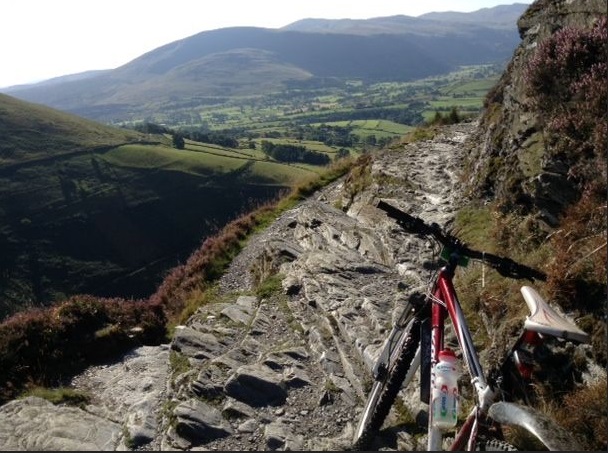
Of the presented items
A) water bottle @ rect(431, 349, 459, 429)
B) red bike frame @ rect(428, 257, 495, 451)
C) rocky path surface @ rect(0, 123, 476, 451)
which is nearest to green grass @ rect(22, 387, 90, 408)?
rocky path surface @ rect(0, 123, 476, 451)

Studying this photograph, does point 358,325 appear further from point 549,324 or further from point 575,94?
point 549,324

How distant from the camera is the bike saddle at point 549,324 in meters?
4.36

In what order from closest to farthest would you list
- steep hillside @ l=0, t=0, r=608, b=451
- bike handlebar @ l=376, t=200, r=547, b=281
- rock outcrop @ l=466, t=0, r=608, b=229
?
bike handlebar @ l=376, t=200, r=547, b=281 → steep hillside @ l=0, t=0, r=608, b=451 → rock outcrop @ l=466, t=0, r=608, b=229

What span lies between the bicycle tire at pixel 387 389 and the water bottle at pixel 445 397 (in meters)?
1.47

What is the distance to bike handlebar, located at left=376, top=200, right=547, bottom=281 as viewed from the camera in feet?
19.2

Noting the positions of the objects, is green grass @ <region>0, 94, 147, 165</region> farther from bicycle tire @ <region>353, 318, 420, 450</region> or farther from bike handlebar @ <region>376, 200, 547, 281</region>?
bike handlebar @ <region>376, 200, 547, 281</region>

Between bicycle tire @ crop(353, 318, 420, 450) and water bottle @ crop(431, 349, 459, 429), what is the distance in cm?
147

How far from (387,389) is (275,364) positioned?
359 centimetres

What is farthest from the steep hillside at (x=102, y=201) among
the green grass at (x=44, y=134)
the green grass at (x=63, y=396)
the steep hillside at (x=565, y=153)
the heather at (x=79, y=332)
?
the steep hillside at (x=565, y=153)

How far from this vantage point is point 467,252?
6.12 m

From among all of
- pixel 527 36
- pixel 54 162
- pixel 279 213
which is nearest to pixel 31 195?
pixel 54 162

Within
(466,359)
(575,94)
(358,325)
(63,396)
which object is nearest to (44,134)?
(63,396)

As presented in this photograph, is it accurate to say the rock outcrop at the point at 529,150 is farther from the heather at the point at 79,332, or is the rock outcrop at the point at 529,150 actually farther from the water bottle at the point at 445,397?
the heather at the point at 79,332

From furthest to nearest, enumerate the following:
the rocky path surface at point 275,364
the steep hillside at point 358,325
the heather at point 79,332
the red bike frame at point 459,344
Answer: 1. the heather at point 79,332
2. the rocky path surface at point 275,364
3. the steep hillside at point 358,325
4. the red bike frame at point 459,344
